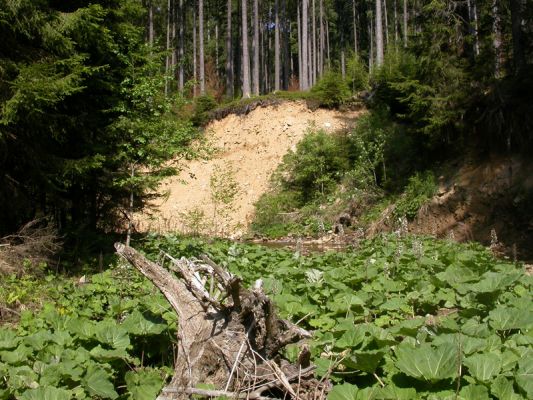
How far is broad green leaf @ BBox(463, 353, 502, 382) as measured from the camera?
114 inches

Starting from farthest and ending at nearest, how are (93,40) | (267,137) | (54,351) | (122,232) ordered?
1. (267,137)
2. (122,232)
3. (93,40)
4. (54,351)

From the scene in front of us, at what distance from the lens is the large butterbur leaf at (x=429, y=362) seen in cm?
282

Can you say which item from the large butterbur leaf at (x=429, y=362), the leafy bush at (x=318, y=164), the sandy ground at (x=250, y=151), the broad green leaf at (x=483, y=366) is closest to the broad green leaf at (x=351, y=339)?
the large butterbur leaf at (x=429, y=362)

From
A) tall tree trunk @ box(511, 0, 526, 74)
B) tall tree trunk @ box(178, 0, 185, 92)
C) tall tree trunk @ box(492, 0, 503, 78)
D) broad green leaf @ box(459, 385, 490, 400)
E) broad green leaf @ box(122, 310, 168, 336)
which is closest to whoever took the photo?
broad green leaf @ box(459, 385, 490, 400)

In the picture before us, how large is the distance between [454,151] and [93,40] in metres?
11.3

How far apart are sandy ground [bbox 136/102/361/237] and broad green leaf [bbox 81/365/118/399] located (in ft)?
67.7

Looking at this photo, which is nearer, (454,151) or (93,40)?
(93,40)

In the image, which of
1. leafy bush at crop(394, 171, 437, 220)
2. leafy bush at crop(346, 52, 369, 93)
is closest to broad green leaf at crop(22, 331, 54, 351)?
leafy bush at crop(394, 171, 437, 220)

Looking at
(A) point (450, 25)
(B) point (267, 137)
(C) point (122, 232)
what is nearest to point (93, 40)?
Answer: (C) point (122, 232)

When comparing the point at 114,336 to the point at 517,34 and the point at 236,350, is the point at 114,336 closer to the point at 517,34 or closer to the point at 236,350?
the point at 236,350

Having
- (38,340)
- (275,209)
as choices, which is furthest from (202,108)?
(38,340)

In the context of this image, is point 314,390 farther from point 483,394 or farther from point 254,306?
point 483,394

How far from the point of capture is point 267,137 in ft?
91.6

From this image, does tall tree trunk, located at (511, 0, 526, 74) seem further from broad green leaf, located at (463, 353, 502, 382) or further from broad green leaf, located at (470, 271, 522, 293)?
broad green leaf, located at (463, 353, 502, 382)
